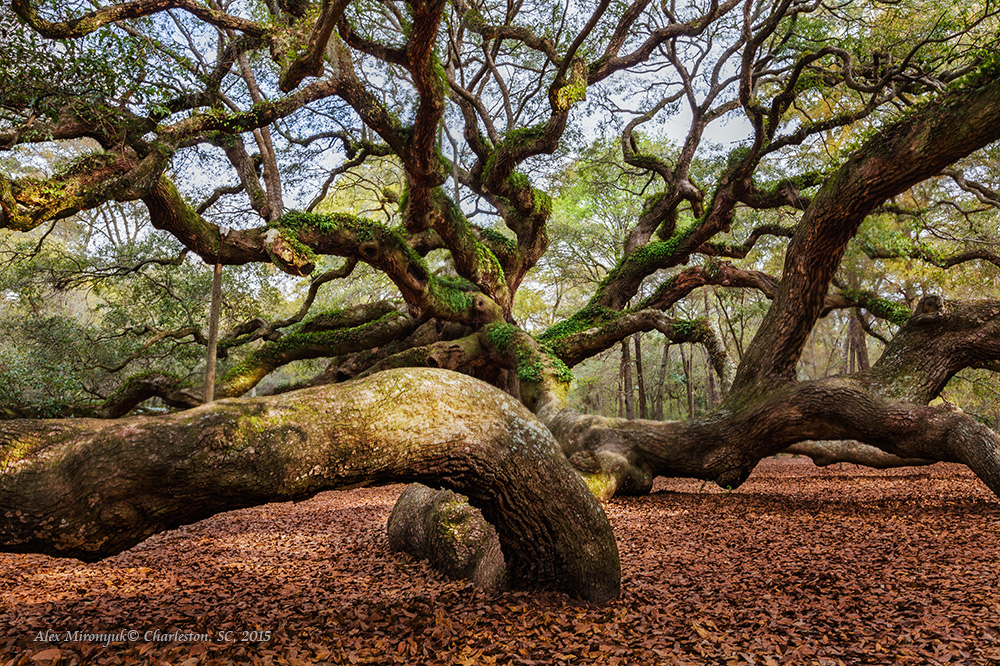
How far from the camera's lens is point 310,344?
977cm

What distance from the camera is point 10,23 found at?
153 inches

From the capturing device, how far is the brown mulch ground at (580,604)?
226cm

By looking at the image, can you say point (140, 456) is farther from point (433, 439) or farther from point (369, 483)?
point (433, 439)

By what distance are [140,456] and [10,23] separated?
408cm

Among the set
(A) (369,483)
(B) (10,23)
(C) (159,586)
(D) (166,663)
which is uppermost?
(B) (10,23)

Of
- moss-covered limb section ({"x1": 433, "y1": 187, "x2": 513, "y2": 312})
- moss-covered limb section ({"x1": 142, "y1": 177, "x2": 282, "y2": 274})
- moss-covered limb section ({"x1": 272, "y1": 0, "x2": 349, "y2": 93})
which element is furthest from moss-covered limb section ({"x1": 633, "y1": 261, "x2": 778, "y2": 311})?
moss-covered limb section ({"x1": 272, "y1": 0, "x2": 349, "y2": 93})

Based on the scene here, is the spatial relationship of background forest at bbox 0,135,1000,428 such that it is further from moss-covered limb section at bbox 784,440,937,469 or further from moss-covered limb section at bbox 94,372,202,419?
moss-covered limb section at bbox 784,440,937,469

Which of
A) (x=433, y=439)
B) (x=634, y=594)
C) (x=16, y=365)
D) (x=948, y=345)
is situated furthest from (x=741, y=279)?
(x=16, y=365)

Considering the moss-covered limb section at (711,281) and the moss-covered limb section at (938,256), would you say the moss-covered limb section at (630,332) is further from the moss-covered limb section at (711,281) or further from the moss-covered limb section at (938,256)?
the moss-covered limb section at (938,256)

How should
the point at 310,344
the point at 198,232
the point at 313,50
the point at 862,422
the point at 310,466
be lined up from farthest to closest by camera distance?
the point at 310,344 < the point at 198,232 < the point at 862,422 < the point at 313,50 < the point at 310,466

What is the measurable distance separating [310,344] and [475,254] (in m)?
3.59

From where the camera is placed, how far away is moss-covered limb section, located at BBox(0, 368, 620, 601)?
78.7 inches

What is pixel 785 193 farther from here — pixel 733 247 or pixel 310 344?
pixel 310 344

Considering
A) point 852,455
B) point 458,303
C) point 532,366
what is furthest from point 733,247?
point 458,303
